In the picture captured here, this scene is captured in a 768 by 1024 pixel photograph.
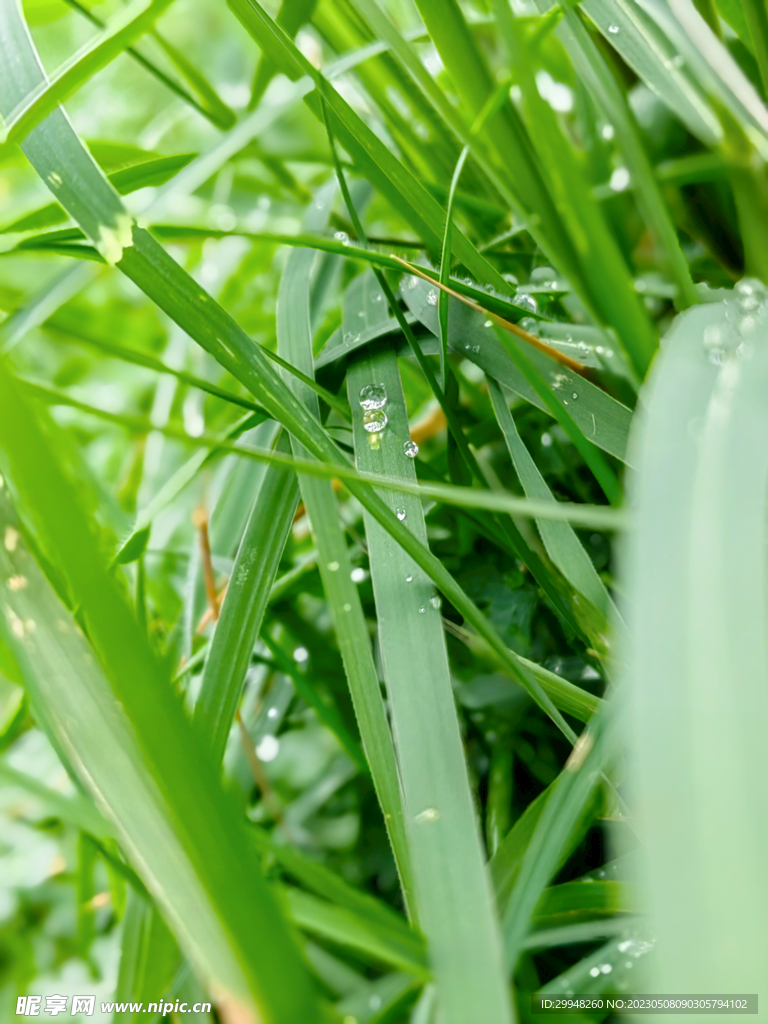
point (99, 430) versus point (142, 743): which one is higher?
point (99, 430)

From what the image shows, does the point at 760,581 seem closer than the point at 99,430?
Yes

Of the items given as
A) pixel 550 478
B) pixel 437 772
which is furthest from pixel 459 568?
pixel 437 772

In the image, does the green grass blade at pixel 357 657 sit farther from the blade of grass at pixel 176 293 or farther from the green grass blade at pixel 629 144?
the green grass blade at pixel 629 144

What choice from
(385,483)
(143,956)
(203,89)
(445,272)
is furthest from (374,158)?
(143,956)

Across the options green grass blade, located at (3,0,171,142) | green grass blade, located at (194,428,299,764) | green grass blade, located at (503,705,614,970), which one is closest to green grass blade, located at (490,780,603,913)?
green grass blade, located at (503,705,614,970)

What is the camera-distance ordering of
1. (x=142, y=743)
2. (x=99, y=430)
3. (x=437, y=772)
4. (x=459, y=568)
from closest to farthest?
(x=142, y=743) < (x=437, y=772) < (x=459, y=568) < (x=99, y=430)

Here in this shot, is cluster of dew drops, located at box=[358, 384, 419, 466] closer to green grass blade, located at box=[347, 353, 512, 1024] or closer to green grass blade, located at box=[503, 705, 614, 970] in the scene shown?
green grass blade, located at box=[347, 353, 512, 1024]

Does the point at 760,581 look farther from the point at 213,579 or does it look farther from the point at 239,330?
the point at 213,579
